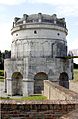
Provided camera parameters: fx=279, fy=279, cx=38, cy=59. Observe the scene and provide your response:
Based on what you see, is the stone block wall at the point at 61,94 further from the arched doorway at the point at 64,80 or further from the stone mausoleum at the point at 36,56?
the arched doorway at the point at 64,80

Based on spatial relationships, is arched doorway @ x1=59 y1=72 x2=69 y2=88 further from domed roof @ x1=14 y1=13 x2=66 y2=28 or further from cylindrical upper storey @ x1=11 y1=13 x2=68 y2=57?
domed roof @ x1=14 y1=13 x2=66 y2=28

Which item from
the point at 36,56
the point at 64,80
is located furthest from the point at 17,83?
the point at 64,80

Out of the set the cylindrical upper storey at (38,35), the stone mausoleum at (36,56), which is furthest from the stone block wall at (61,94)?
the cylindrical upper storey at (38,35)

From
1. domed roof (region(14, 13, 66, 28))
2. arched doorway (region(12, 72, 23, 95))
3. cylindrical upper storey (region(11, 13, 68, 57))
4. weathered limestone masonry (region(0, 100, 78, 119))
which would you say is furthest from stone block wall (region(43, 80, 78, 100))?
domed roof (region(14, 13, 66, 28))

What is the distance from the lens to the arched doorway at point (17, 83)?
102 feet

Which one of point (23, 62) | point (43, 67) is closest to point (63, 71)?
point (43, 67)

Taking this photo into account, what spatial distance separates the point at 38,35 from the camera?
3234 centimetres

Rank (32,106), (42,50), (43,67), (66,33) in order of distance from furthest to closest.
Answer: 1. (66,33)
2. (42,50)
3. (43,67)
4. (32,106)

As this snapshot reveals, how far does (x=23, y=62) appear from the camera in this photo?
2986cm

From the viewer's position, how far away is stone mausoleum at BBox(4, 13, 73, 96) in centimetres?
2947

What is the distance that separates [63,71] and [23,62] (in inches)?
178

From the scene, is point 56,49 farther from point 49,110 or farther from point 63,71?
point 49,110

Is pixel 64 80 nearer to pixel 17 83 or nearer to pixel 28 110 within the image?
pixel 17 83

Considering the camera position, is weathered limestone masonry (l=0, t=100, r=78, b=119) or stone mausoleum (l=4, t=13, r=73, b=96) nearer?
weathered limestone masonry (l=0, t=100, r=78, b=119)
